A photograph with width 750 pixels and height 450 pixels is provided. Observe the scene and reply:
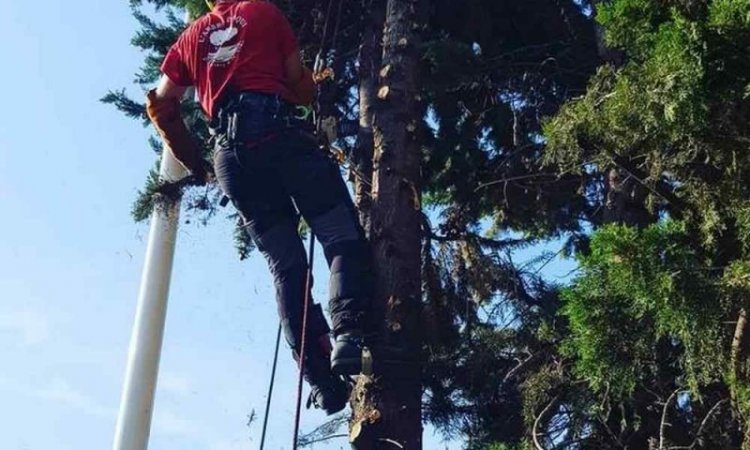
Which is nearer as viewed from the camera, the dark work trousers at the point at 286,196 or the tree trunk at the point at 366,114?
the dark work trousers at the point at 286,196

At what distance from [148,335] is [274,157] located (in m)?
2.31

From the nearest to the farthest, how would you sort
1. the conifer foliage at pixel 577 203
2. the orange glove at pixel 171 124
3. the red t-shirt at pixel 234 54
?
→ the conifer foliage at pixel 577 203, the red t-shirt at pixel 234 54, the orange glove at pixel 171 124

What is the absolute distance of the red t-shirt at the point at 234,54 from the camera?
504 centimetres

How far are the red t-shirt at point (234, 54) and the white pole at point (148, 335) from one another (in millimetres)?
988

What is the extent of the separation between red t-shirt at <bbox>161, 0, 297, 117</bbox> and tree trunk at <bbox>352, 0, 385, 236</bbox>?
17.5 inches

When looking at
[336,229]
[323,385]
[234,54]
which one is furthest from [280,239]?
[234,54]

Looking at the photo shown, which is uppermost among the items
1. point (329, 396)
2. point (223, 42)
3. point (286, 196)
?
point (223, 42)

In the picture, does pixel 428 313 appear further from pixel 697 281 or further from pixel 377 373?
pixel 697 281

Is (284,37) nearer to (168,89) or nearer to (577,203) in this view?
(168,89)

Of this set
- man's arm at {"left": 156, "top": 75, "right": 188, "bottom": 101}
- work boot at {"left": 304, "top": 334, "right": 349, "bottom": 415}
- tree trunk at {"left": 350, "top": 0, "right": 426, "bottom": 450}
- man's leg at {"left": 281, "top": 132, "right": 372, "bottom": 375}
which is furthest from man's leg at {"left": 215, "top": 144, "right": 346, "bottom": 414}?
man's arm at {"left": 156, "top": 75, "right": 188, "bottom": 101}

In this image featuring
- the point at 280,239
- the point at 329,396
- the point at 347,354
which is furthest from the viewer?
the point at 280,239

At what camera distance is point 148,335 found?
6812 millimetres

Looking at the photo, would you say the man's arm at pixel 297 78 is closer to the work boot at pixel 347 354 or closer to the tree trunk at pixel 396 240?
the tree trunk at pixel 396 240

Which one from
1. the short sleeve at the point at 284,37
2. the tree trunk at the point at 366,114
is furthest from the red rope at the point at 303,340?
the short sleeve at the point at 284,37
